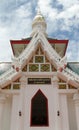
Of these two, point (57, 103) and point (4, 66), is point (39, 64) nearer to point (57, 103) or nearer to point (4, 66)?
point (57, 103)

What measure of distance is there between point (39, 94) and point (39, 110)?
39.9 inches

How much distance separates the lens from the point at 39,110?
13.8 meters

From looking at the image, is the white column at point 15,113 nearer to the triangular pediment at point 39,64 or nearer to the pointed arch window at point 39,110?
the pointed arch window at point 39,110

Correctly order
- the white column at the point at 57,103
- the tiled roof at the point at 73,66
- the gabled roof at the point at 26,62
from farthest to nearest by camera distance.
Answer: the tiled roof at the point at 73,66 → the gabled roof at the point at 26,62 → the white column at the point at 57,103

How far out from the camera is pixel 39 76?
1456 centimetres

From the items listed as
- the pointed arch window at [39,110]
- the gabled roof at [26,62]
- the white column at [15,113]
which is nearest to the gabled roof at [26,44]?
the gabled roof at [26,62]

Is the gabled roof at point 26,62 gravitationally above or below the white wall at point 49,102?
above

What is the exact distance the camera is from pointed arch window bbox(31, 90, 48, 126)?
525 inches

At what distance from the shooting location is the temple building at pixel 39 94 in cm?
1331

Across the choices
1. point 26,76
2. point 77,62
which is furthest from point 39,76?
point 77,62

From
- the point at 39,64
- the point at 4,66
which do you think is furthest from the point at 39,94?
the point at 4,66

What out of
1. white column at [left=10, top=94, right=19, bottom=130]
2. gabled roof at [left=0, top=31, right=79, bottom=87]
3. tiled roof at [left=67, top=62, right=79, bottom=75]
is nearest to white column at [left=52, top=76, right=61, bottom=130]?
gabled roof at [left=0, top=31, right=79, bottom=87]

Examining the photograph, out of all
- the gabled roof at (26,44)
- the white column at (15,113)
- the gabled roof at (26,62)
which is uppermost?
the gabled roof at (26,44)

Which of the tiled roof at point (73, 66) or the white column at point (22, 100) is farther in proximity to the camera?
the tiled roof at point (73, 66)
